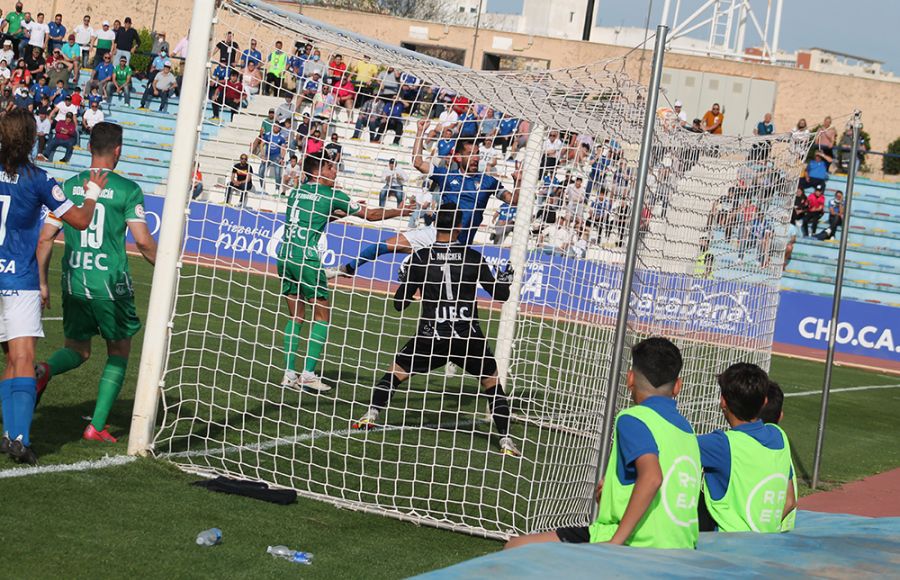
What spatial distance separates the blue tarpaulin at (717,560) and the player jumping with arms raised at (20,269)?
3.64 meters

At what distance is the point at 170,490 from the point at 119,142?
2203 mm

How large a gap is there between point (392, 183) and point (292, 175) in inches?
57.1

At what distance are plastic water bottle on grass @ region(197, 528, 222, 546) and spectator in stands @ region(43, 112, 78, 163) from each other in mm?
24101

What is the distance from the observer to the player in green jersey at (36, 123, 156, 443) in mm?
7215

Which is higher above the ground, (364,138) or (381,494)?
(364,138)

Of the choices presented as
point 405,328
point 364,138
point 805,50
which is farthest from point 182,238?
point 805,50

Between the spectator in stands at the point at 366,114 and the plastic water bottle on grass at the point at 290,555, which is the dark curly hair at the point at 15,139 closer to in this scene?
the plastic water bottle on grass at the point at 290,555

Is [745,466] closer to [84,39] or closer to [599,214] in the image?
[599,214]

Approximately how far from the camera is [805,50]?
224 feet

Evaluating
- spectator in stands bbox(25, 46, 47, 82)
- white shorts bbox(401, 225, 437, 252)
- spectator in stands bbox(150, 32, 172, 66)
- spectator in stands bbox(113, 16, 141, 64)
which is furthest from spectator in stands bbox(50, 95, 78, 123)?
white shorts bbox(401, 225, 437, 252)

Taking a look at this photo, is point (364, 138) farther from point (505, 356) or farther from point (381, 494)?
point (381, 494)

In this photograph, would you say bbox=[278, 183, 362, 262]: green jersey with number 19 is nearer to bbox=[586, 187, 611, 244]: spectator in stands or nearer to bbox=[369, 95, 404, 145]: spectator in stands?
bbox=[369, 95, 404, 145]: spectator in stands

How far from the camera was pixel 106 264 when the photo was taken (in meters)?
7.24

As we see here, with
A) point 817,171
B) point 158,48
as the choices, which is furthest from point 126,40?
point 817,171
